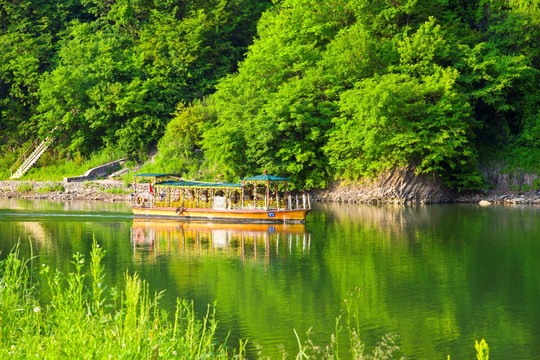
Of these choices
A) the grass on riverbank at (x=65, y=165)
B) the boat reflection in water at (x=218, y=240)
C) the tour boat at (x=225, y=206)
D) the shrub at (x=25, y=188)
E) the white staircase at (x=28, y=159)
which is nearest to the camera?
the boat reflection in water at (x=218, y=240)

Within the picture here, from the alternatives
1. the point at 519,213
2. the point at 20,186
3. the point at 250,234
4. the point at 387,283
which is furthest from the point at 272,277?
the point at 20,186

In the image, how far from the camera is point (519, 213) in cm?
3969

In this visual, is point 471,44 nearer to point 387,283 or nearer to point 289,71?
point 289,71

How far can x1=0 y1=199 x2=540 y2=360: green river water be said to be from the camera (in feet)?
52.5

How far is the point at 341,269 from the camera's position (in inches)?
922

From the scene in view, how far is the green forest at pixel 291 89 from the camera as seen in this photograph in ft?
152

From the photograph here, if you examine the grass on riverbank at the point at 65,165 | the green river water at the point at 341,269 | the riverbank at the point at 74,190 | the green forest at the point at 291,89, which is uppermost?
the green forest at the point at 291,89

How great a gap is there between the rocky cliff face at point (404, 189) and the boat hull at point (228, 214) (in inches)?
497

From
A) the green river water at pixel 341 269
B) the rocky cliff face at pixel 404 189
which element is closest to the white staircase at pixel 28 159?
the green river water at pixel 341 269

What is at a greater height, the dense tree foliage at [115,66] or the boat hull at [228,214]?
the dense tree foliage at [115,66]

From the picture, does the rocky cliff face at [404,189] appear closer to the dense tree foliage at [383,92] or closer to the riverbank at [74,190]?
the dense tree foliage at [383,92]

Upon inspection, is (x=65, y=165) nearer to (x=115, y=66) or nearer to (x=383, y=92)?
(x=115, y=66)

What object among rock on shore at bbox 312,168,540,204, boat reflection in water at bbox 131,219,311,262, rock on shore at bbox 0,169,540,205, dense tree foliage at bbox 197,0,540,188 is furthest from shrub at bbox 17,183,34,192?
rock on shore at bbox 312,168,540,204

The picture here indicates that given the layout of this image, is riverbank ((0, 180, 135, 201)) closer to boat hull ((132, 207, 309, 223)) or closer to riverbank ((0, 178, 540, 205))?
riverbank ((0, 178, 540, 205))
